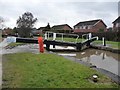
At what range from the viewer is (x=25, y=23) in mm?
48312

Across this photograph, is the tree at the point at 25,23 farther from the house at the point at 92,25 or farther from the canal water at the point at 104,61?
the canal water at the point at 104,61

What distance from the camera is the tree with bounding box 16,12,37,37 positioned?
4528 cm

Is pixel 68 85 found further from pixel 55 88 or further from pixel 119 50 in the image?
pixel 119 50

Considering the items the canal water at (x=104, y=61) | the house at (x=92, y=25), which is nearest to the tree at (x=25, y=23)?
the house at (x=92, y=25)

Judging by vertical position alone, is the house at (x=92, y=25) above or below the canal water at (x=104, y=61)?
above

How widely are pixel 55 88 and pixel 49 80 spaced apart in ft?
2.74

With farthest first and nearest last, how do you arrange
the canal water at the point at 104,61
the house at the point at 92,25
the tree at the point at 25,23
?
1. the house at the point at 92,25
2. the tree at the point at 25,23
3. the canal water at the point at 104,61

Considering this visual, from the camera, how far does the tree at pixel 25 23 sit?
45281 mm

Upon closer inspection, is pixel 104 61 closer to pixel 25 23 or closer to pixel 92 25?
pixel 25 23

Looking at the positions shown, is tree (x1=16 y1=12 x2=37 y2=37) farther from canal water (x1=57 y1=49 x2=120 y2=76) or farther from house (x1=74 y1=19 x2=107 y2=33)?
canal water (x1=57 y1=49 x2=120 y2=76)

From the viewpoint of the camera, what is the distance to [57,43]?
2141cm

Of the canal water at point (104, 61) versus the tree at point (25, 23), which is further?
the tree at point (25, 23)

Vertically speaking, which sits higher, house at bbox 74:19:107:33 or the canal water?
house at bbox 74:19:107:33

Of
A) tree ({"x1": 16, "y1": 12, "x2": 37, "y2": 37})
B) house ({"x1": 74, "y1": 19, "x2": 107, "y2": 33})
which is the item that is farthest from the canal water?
house ({"x1": 74, "y1": 19, "x2": 107, "y2": 33})
